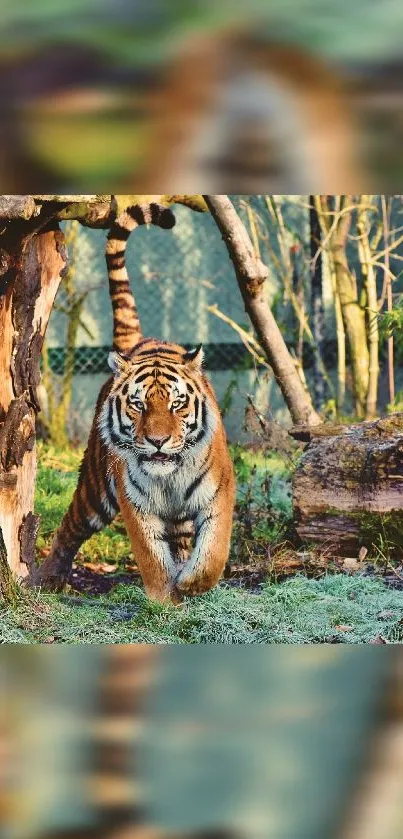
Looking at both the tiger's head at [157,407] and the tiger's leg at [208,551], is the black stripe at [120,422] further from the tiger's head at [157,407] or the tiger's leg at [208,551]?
the tiger's leg at [208,551]

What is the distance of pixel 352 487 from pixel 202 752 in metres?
3.25

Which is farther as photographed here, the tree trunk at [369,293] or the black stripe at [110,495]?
the tree trunk at [369,293]

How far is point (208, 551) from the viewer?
412 centimetres

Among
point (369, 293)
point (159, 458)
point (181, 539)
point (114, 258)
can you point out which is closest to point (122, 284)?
point (114, 258)

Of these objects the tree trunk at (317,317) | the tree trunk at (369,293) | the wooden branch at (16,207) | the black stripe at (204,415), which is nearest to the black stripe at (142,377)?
the black stripe at (204,415)

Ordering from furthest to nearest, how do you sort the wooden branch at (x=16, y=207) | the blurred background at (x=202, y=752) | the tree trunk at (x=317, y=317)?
1. the tree trunk at (x=317, y=317)
2. the wooden branch at (x=16, y=207)
3. the blurred background at (x=202, y=752)

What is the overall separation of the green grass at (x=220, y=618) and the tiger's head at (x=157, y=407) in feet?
1.86

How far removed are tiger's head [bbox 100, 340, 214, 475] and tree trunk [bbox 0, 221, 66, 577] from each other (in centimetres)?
40

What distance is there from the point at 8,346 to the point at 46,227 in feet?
1.54

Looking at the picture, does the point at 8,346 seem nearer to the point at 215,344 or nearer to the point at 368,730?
the point at 368,730

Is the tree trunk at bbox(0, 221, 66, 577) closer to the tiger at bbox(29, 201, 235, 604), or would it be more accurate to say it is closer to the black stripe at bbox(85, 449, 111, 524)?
the tiger at bbox(29, 201, 235, 604)

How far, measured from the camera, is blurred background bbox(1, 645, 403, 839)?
1.48 metres

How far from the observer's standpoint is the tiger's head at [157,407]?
4047mm
